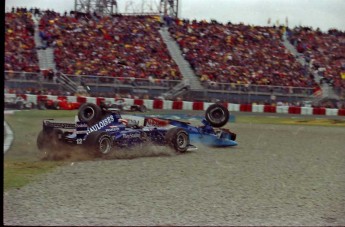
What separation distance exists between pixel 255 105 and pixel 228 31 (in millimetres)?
1716

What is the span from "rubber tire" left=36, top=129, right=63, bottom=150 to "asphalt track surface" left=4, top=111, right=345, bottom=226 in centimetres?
75

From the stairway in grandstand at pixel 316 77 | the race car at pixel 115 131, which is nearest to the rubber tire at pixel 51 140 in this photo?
the race car at pixel 115 131

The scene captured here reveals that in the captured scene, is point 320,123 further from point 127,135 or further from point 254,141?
point 127,135

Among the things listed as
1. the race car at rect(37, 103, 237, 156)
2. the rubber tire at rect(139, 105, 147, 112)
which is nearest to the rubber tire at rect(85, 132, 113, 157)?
the race car at rect(37, 103, 237, 156)

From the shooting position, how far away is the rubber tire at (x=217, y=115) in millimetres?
7651

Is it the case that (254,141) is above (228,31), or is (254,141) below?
below

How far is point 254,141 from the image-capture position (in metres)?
8.39

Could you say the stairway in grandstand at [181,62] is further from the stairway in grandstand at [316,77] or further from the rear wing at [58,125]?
the rear wing at [58,125]

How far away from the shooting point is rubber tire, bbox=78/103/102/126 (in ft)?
23.0

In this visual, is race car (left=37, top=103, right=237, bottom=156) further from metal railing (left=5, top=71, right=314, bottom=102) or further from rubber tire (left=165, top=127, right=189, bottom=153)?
metal railing (left=5, top=71, right=314, bottom=102)

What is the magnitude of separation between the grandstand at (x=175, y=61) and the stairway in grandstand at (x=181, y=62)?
20mm

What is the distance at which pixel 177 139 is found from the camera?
24.9ft

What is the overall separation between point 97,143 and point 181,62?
95.4 inches

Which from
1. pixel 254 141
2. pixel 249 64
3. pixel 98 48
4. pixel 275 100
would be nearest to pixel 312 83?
pixel 275 100
